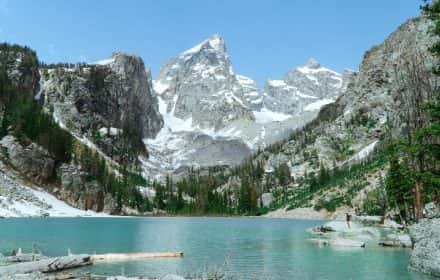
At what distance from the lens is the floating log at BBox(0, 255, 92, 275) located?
3005 cm

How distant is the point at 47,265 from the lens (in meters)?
31.7

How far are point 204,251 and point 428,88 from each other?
28.8 meters

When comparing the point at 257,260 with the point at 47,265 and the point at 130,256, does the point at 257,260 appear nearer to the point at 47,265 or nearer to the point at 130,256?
the point at 130,256

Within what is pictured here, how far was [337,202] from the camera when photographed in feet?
474

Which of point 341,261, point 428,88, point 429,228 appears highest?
point 428,88

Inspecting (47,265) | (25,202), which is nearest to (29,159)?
(25,202)

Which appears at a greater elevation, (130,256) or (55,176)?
(55,176)

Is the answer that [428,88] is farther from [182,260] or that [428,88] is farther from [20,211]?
[20,211]

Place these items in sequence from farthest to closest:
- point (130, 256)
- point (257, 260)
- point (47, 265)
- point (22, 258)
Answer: point (257, 260), point (130, 256), point (22, 258), point (47, 265)

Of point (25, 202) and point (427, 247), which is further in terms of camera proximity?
point (25, 202)

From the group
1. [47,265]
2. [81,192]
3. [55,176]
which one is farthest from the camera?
[81,192]

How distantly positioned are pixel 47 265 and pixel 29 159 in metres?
151

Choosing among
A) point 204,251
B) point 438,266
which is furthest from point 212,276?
point 204,251

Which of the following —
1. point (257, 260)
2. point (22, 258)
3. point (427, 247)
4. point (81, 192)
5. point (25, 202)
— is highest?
point (81, 192)
